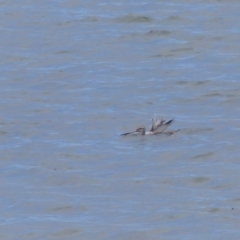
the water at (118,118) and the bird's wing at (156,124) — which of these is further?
the bird's wing at (156,124)

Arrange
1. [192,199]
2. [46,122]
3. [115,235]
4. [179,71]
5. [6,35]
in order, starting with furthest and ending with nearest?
[6,35] → [179,71] → [46,122] → [192,199] → [115,235]

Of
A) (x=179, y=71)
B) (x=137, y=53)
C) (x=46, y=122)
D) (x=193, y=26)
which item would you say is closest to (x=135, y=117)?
(x=46, y=122)

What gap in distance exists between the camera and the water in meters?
8.12

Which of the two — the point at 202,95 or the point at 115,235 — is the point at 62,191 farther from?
the point at 202,95

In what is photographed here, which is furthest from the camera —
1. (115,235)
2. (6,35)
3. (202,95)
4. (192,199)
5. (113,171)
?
(6,35)

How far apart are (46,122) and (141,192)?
2.26 meters

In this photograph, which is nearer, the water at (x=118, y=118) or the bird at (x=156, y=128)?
the water at (x=118, y=118)

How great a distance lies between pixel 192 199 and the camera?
27.5ft

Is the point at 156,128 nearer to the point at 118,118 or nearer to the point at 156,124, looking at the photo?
the point at 156,124

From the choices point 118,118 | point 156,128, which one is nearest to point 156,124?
point 156,128

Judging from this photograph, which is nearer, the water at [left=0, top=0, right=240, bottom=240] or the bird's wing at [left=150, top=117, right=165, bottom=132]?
the water at [left=0, top=0, right=240, bottom=240]

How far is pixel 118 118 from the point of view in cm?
1080

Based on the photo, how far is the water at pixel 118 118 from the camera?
812 cm

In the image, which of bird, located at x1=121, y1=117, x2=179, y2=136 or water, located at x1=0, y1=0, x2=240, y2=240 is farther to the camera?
bird, located at x1=121, y1=117, x2=179, y2=136
